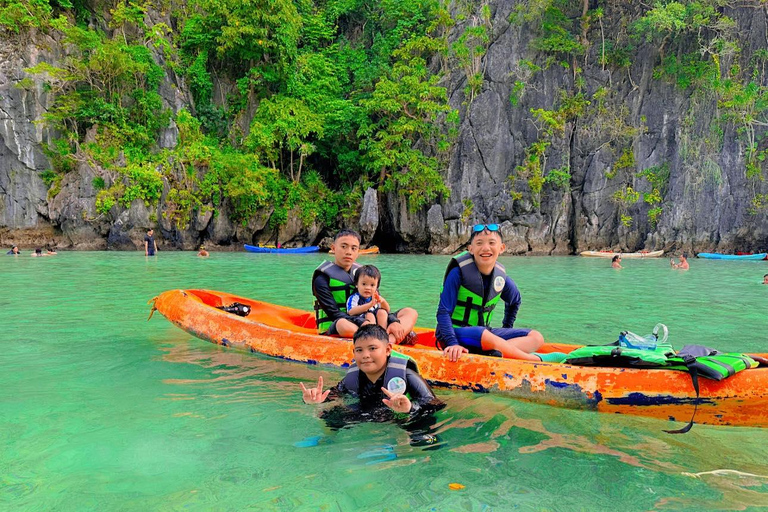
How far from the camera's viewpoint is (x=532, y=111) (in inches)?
1015

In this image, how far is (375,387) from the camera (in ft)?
10.5

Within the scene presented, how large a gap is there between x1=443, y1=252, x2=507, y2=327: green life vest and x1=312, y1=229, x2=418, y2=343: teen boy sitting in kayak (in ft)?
2.09

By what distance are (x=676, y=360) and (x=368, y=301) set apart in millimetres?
2469

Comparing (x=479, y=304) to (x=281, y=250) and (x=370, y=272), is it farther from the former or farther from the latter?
(x=281, y=250)

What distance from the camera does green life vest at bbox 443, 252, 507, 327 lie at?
398cm

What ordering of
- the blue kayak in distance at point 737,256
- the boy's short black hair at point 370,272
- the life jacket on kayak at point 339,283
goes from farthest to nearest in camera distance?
the blue kayak in distance at point 737,256, the life jacket on kayak at point 339,283, the boy's short black hair at point 370,272

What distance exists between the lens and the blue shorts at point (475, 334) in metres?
3.95

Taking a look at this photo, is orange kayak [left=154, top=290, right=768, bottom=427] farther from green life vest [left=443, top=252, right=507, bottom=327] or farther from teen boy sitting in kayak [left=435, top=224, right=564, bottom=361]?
green life vest [left=443, top=252, right=507, bottom=327]

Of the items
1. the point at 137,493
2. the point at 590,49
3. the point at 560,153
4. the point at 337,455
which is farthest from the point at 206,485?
the point at 590,49

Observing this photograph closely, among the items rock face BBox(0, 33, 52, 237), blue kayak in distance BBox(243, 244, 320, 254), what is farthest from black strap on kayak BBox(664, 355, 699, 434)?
rock face BBox(0, 33, 52, 237)

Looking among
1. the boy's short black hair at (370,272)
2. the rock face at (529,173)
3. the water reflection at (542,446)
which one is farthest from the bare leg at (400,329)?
the rock face at (529,173)

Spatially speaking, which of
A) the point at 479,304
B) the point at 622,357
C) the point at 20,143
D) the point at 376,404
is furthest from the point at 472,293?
the point at 20,143

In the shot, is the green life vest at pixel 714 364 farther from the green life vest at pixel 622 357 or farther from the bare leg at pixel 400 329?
the bare leg at pixel 400 329

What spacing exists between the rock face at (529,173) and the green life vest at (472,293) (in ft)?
70.5
